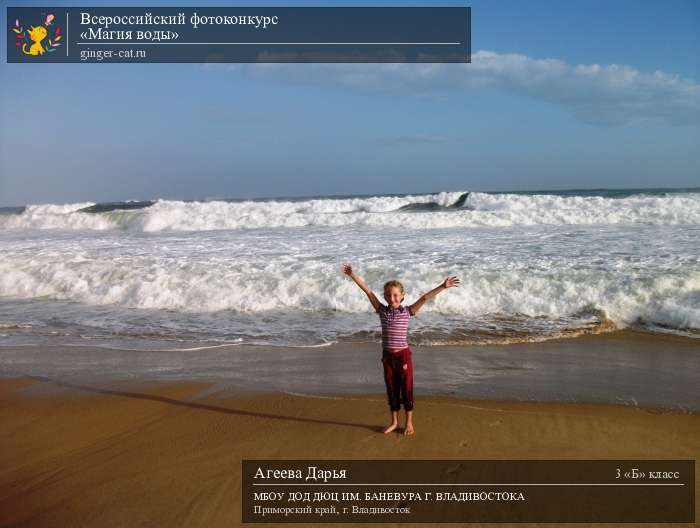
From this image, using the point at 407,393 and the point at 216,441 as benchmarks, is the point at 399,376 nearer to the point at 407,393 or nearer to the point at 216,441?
the point at 407,393

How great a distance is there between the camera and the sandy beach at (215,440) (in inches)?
119

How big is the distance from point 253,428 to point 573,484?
214 cm

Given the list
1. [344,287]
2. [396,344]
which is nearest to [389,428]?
[396,344]

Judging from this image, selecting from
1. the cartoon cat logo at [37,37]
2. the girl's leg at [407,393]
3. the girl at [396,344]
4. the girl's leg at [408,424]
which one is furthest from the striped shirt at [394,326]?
the cartoon cat logo at [37,37]

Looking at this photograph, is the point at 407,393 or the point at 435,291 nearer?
the point at 435,291

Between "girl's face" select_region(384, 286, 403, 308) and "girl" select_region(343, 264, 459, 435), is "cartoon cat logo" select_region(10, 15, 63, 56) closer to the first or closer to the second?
"girl" select_region(343, 264, 459, 435)

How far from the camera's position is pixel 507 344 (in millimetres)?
6195

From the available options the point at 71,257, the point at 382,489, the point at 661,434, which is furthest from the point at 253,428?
the point at 71,257

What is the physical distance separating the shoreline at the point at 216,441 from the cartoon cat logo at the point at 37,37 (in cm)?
545

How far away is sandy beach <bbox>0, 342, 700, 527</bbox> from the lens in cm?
302

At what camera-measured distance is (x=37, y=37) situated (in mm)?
7895

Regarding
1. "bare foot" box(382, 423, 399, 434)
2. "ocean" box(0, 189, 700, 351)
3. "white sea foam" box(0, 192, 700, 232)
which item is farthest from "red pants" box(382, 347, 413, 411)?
"white sea foam" box(0, 192, 700, 232)

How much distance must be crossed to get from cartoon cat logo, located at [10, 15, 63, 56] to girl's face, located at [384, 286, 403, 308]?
689 cm

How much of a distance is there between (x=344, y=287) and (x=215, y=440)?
4.92m
